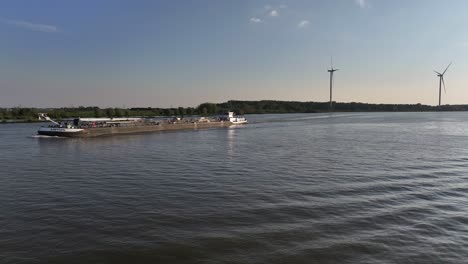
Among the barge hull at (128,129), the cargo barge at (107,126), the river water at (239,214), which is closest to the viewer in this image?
the river water at (239,214)

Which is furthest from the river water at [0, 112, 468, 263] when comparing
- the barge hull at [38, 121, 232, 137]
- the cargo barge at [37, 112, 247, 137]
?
the cargo barge at [37, 112, 247, 137]

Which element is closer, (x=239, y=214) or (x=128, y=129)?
(x=239, y=214)

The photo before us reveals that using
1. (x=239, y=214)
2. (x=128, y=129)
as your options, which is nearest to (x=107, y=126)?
(x=128, y=129)

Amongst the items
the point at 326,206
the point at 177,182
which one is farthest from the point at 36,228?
the point at 326,206

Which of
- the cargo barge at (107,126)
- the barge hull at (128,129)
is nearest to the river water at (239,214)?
the barge hull at (128,129)

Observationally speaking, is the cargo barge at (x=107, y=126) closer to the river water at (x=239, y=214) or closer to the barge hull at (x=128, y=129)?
the barge hull at (x=128, y=129)

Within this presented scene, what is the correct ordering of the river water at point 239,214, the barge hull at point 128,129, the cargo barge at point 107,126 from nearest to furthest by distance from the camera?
1. the river water at point 239,214
2. the barge hull at point 128,129
3. the cargo barge at point 107,126

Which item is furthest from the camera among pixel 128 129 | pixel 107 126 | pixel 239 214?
pixel 128 129

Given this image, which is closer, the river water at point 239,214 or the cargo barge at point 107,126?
the river water at point 239,214

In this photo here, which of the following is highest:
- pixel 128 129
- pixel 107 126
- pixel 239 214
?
pixel 107 126

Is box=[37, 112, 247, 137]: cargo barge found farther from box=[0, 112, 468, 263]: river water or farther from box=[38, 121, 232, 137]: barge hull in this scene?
box=[0, 112, 468, 263]: river water

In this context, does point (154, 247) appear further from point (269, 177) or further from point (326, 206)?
point (269, 177)

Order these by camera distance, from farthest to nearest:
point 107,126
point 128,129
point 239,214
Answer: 1. point 128,129
2. point 107,126
3. point 239,214

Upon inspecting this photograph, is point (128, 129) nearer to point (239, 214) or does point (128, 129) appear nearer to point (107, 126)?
point (107, 126)
